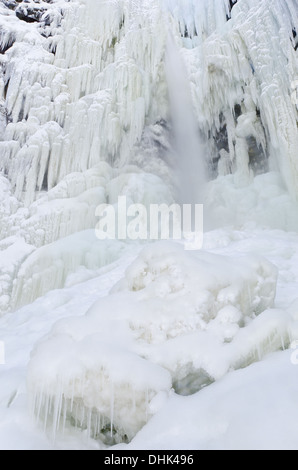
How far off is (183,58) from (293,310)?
9707 mm

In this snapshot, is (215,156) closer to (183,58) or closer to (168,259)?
(183,58)

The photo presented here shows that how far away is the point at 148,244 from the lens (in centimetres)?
457

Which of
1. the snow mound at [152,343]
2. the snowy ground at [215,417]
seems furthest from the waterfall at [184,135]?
the snowy ground at [215,417]

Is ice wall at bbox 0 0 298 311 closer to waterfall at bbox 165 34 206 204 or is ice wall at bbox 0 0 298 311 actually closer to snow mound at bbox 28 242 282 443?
waterfall at bbox 165 34 206 204

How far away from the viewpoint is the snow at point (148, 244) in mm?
2346

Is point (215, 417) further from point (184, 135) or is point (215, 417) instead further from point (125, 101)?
point (184, 135)

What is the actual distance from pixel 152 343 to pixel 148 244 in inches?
76.9

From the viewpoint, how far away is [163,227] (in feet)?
29.7

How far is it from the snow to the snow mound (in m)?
0.01

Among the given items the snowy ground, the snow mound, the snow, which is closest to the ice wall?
the snow

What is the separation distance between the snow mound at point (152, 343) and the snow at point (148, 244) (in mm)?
14

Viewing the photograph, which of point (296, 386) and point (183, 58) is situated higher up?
point (183, 58)
